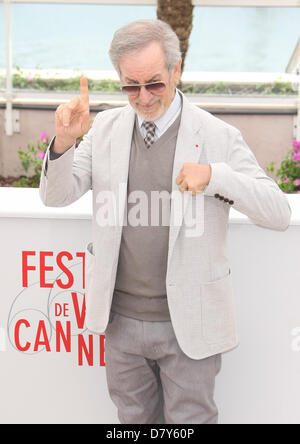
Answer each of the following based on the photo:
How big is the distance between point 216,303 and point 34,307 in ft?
2.54

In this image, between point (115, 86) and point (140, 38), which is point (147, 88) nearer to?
point (140, 38)

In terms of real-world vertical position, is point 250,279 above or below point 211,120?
below

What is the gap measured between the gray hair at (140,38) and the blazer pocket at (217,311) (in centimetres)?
69

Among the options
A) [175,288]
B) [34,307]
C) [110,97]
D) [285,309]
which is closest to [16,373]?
[34,307]

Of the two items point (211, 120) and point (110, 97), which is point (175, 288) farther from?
point (110, 97)

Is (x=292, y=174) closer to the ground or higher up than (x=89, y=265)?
higher up

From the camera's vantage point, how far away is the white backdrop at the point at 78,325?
2131 mm

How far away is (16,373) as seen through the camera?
229 centimetres

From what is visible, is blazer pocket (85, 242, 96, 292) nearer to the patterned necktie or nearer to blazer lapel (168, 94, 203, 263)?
blazer lapel (168, 94, 203, 263)

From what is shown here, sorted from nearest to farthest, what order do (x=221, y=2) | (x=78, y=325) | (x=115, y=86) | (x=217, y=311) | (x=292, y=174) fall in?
1. (x=217, y=311)
2. (x=78, y=325)
3. (x=292, y=174)
4. (x=221, y=2)
5. (x=115, y=86)

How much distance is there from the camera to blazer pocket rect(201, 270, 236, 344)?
70.8 inches

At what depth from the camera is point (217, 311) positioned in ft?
5.98

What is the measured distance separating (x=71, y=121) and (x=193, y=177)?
40 centimetres

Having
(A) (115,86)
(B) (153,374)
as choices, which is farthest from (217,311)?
(A) (115,86)
